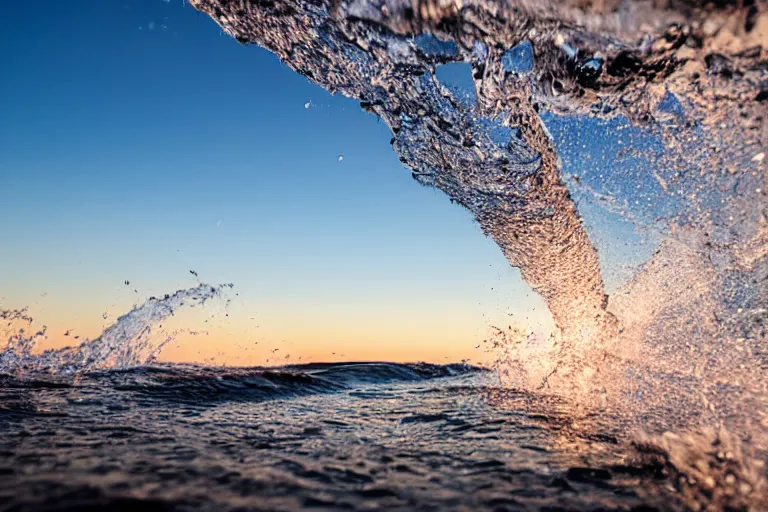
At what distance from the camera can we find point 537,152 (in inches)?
158

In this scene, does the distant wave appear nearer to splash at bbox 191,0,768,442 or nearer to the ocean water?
the ocean water

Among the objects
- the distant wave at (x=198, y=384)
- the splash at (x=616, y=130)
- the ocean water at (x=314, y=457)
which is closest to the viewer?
the ocean water at (x=314, y=457)

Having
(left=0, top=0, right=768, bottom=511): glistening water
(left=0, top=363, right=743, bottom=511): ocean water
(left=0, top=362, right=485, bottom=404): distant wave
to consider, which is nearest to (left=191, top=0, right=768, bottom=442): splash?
(left=0, top=0, right=768, bottom=511): glistening water

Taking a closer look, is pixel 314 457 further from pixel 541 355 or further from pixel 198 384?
pixel 541 355

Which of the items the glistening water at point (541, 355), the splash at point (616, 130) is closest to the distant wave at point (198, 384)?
the glistening water at point (541, 355)

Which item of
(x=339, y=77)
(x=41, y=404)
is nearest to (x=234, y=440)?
(x=41, y=404)

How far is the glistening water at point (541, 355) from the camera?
4.88 ft

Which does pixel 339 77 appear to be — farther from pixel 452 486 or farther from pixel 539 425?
pixel 452 486

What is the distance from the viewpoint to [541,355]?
18.8 feet

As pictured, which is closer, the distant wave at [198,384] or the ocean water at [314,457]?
the ocean water at [314,457]

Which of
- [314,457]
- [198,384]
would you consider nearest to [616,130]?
[314,457]

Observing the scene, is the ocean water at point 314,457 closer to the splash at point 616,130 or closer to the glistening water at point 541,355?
the glistening water at point 541,355

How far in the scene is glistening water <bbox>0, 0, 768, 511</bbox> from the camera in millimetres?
1487

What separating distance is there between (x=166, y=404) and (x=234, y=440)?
1.48 meters
